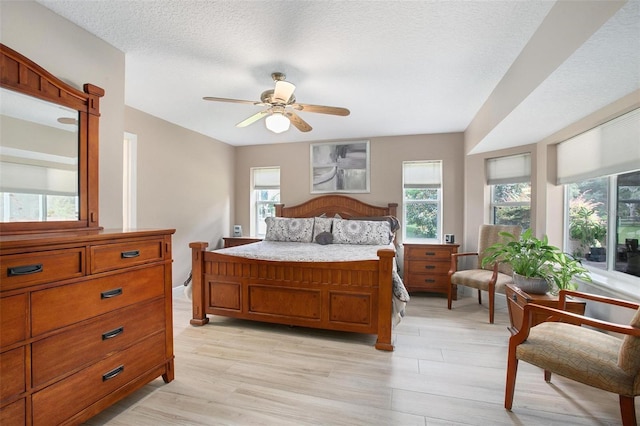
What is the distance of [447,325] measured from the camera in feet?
10.2

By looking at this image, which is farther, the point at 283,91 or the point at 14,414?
the point at 283,91

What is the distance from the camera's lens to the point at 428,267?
13.9 ft

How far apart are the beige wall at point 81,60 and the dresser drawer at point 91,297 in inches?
29.7

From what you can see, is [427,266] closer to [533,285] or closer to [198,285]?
[533,285]

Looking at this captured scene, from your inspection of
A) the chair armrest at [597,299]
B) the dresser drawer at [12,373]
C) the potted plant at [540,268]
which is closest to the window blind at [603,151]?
the potted plant at [540,268]

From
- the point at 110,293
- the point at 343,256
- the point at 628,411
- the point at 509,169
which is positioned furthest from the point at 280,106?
the point at 509,169

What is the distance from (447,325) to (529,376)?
99cm

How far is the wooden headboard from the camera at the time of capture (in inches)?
186

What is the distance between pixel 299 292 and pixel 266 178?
316 centimetres

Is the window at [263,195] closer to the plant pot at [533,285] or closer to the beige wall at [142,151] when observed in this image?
the beige wall at [142,151]

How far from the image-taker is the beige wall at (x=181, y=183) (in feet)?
12.0

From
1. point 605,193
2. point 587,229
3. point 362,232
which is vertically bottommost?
point 362,232

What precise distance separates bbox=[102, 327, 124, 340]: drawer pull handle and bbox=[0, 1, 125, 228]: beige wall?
0.94m

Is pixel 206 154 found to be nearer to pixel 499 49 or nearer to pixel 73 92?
pixel 73 92
